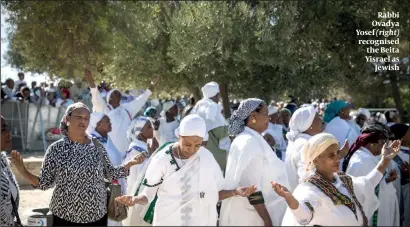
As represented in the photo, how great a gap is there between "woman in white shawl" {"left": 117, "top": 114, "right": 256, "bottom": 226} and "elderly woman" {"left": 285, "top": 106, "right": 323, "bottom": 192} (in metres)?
1.48

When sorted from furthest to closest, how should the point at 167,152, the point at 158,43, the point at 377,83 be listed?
the point at 377,83 → the point at 158,43 → the point at 167,152

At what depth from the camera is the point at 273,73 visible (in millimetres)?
10906

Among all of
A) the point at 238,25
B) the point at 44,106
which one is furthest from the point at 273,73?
the point at 44,106

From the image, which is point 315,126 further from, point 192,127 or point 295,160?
point 192,127

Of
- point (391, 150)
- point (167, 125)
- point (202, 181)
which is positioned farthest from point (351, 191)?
point (167, 125)

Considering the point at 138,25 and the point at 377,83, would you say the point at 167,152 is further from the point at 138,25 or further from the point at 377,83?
the point at 377,83

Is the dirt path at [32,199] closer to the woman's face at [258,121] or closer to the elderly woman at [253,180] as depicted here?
the elderly woman at [253,180]

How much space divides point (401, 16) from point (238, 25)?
3.58 meters

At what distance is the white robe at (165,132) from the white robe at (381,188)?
5337mm

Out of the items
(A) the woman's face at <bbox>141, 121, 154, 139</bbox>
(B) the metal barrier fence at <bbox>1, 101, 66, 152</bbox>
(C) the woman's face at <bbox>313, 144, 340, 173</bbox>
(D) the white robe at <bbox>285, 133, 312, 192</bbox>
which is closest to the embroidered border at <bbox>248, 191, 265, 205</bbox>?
(C) the woman's face at <bbox>313, 144, 340, 173</bbox>

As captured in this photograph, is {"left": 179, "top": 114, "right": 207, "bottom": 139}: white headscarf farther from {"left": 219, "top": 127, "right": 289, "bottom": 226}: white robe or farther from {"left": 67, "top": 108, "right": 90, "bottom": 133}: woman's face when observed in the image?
{"left": 67, "top": 108, "right": 90, "bottom": 133}: woman's face

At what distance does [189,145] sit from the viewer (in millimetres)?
4621

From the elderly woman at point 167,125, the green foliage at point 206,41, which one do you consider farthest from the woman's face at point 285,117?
the elderly woman at point 167,125

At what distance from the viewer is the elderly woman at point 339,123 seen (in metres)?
8.74
